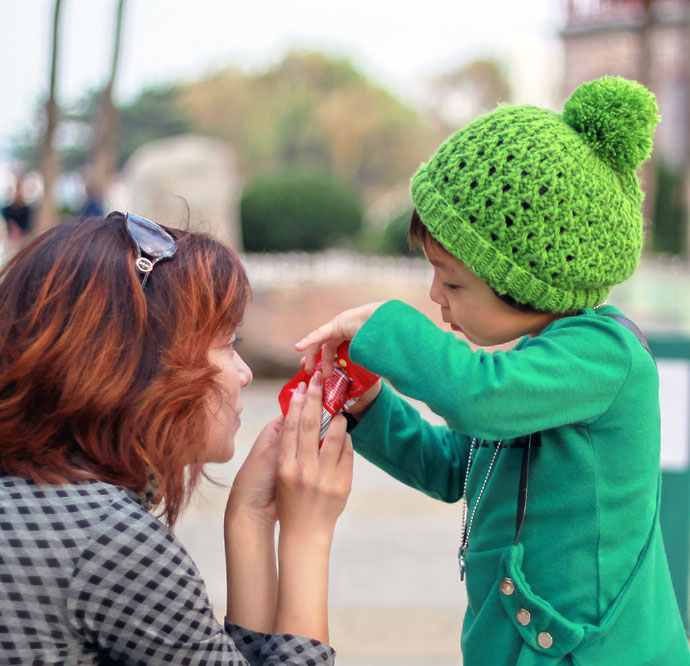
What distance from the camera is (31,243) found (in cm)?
141

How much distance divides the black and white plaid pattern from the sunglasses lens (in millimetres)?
371

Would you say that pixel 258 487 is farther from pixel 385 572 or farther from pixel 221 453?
pixel 385 572

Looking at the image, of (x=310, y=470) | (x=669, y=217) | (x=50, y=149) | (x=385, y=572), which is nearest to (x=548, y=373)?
(x=310, y=470)

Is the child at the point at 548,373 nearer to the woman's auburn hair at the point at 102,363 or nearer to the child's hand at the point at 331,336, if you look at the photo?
the child's hand at the point at 331,336

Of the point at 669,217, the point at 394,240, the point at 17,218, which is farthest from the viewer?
the point at 669,217

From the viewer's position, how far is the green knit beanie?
4.61 ft

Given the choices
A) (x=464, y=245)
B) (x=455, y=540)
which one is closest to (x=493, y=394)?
(x=464, y=245)

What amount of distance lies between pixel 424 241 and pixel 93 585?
0.82 metres

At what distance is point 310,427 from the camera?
58.2 inches

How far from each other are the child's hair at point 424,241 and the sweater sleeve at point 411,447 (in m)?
0.30

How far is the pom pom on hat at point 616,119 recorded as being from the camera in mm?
1458

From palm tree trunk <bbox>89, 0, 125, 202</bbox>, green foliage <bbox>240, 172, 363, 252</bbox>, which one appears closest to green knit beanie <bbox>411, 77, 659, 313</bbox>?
palm tree trunk <bbox>89, 0, 125, 202</bbox>

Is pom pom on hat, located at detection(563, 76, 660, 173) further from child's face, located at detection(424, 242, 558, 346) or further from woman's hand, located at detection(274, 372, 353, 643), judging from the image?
woman's hand, located at detection(274, 372, 353, 643)

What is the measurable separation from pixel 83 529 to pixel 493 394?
61cm
